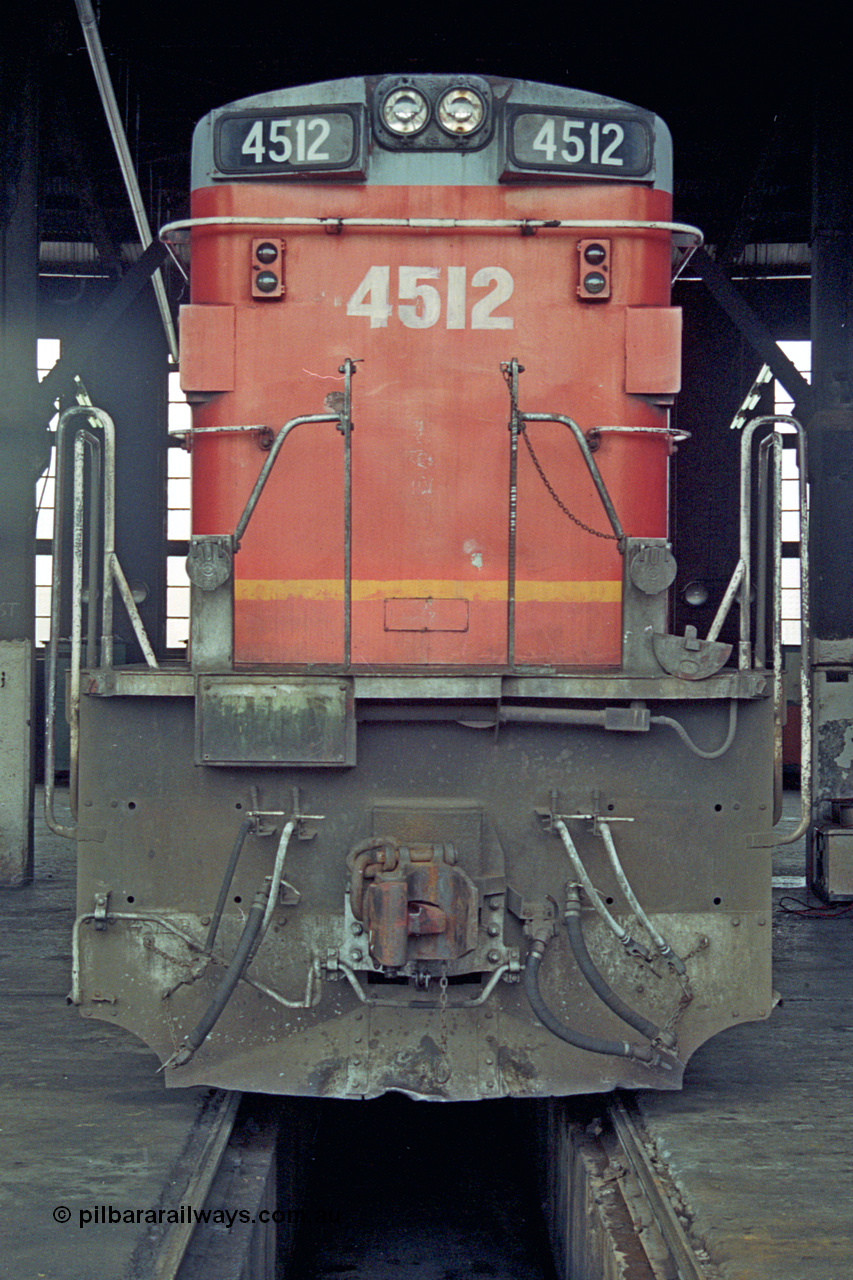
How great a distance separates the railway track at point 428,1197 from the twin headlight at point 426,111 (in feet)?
11.0

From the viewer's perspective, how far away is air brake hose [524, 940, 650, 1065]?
150 inches

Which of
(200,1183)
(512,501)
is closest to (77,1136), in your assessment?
(200,1183)

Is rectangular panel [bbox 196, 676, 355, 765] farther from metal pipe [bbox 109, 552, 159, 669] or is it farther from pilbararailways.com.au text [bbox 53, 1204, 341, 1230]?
pilbararailways.com.au text [bbox 53, 1204, 341, 1230]

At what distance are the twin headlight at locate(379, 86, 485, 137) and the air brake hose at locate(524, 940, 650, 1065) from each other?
266 centimetres

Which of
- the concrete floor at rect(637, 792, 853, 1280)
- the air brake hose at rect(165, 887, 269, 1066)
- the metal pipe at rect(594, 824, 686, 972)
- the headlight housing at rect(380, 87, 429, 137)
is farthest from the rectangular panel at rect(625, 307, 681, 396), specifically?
the concrete floor at rect(637, 792, 853, 1280)

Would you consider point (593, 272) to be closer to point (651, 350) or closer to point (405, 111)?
point (651, 350)

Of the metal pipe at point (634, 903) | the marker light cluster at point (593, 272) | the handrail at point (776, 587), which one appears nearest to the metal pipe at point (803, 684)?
the handrail at point (776, 587)

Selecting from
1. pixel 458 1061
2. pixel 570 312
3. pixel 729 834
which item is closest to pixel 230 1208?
pixel 458 1061

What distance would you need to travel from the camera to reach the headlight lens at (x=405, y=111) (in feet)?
13.9

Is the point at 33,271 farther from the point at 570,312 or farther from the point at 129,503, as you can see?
the point at 129,503

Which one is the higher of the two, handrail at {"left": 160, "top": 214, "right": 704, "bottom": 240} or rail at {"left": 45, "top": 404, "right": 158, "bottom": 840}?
handrail at {"left": 160, "top": 214, "right": 704, "bottom": 240}

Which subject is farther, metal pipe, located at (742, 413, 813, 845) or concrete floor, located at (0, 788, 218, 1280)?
metal pipe, located at (742, 413, 813, 845)

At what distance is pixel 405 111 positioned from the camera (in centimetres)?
427

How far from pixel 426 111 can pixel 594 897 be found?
2.61 metres
